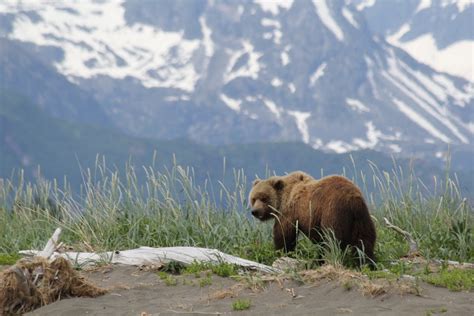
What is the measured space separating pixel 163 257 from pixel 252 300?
186cm

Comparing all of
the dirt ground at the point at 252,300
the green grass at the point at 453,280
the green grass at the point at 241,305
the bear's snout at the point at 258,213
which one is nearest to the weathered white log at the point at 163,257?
the dirt ground at the point at 252,300

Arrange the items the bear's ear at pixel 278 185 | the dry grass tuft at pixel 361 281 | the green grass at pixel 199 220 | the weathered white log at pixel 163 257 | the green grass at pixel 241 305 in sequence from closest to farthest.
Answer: the dry grass tuft at pixel 361 281
the green grass at pixel 241 305
the weathered white log at pixel 163 257
the bear's ear at pixel 278 185
the green grass at pixel 199 220

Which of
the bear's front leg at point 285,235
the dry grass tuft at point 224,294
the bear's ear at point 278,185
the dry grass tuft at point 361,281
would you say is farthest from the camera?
the bear's ear at point 278,185

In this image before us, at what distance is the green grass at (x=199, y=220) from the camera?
32.3ft

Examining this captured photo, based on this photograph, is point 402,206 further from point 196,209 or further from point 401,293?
point 401,293

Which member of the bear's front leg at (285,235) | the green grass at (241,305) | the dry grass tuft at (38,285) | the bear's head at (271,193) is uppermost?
the bear's head at (271,193)

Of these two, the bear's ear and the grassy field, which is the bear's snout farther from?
the grassy field

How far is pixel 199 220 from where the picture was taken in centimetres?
1080

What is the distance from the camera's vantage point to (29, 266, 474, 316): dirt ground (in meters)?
6.88

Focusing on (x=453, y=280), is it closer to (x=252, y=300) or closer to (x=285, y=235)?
(x=252, y=300)

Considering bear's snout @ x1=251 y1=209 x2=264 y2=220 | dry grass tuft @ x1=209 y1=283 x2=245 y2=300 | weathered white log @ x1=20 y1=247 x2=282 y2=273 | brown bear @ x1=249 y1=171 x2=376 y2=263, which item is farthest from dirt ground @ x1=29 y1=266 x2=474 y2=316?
bear's snout @ x1=251 y1=209 x2=264 y2=220

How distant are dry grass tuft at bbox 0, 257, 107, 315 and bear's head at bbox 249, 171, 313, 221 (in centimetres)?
216

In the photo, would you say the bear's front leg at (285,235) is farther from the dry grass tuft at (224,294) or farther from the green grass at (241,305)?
the green grass at (241,305)

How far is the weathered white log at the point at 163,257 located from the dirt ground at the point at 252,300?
357mm
